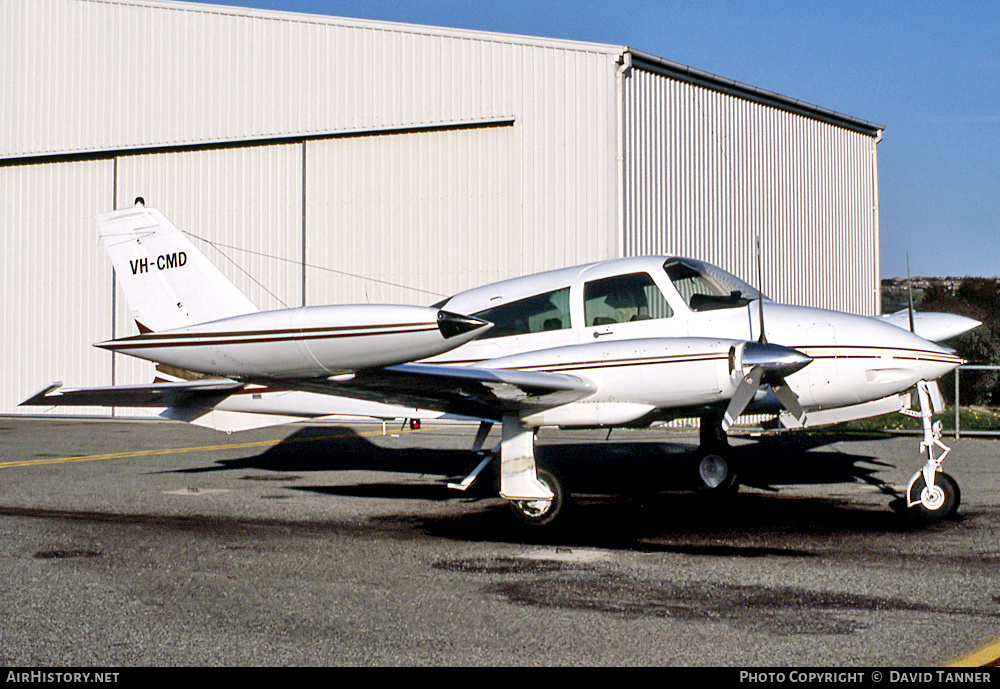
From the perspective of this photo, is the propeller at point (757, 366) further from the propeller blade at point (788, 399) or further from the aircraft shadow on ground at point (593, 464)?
the aircraft shadow on ground at point (593, 464)

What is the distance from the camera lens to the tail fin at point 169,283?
11.1 meters

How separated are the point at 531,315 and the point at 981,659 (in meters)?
6.16

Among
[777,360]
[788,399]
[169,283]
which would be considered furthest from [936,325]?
[169,283]

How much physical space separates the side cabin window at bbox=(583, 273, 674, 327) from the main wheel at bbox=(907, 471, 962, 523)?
109 inches

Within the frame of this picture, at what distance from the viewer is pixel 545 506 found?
29.3ft

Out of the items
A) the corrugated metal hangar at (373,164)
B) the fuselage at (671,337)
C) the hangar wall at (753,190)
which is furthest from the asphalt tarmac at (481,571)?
the corrugated metal hangar at (373,164)

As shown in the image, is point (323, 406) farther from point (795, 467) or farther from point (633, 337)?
point (795, 467)

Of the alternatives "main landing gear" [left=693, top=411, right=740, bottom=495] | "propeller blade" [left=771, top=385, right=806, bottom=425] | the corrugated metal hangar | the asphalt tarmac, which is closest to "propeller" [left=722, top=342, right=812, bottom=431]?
"propeller blade" [left=771, top=385, right=806, bottom=425]

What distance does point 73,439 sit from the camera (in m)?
19.6

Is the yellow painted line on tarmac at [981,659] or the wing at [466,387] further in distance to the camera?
the wing at [466,387]

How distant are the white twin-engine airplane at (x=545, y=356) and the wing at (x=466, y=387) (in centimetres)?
2
